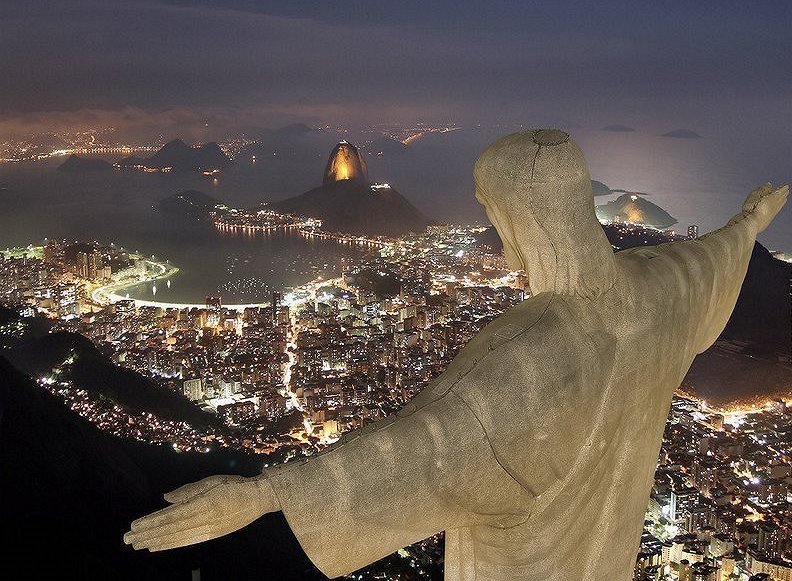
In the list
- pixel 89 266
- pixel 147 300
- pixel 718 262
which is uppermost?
pixel 718 262

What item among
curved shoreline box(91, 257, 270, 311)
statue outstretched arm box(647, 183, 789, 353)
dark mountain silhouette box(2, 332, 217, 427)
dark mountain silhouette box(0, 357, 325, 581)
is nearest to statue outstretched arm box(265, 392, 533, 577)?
statue outstretched arm box(647, 183, 789, 353)

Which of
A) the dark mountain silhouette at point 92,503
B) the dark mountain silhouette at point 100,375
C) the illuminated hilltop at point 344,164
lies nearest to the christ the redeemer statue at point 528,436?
the dark mountain silhouette at point 92,503

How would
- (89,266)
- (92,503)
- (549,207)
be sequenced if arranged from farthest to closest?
(89,266)
(92,503)
(549,207)

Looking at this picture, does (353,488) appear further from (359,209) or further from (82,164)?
(82,164)

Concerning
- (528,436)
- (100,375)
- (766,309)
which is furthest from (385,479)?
(766,309)

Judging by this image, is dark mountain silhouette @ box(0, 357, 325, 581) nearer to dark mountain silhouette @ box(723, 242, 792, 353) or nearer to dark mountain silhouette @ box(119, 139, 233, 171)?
dark mountain silhouette @ box(723, 242, 792, 353)

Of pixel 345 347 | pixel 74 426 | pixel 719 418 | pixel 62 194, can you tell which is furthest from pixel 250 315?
pixel 62 194
